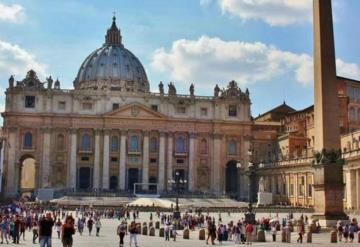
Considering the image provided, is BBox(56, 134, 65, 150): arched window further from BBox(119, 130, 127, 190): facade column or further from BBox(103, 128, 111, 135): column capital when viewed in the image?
BBox(119, 130, 127, 190): facade column

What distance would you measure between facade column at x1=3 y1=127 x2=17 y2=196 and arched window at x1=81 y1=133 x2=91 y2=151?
29.0 feet

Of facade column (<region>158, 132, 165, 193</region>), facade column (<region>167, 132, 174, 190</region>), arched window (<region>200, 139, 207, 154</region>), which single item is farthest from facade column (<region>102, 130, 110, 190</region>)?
arched window (<region>200, 139, 207, 154</region>)

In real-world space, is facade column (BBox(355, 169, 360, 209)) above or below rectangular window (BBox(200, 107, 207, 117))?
below

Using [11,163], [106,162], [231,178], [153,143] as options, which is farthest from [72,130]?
[231,178]

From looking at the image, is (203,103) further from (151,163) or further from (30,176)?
(30,176)

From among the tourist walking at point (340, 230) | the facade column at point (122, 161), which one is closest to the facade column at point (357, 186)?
the tourist walking at point (340, 230)

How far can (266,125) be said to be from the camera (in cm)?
9331

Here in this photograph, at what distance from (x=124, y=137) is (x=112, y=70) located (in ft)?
108

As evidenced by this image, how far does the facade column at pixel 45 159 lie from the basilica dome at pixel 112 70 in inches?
1075

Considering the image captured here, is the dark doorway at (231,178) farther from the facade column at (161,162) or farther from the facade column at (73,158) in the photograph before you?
the facade column at (73,158)

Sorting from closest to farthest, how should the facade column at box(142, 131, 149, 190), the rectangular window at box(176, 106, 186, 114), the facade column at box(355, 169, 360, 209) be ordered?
the facade column at box(355, 169, 360, 209) < the facade column at box(142, 131, 149, 190) < the rectangular window at box(176, 106, 186, 114)

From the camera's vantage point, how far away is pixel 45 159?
8269 cm

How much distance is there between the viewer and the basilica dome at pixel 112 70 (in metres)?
113

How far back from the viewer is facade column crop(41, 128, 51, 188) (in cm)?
8225
